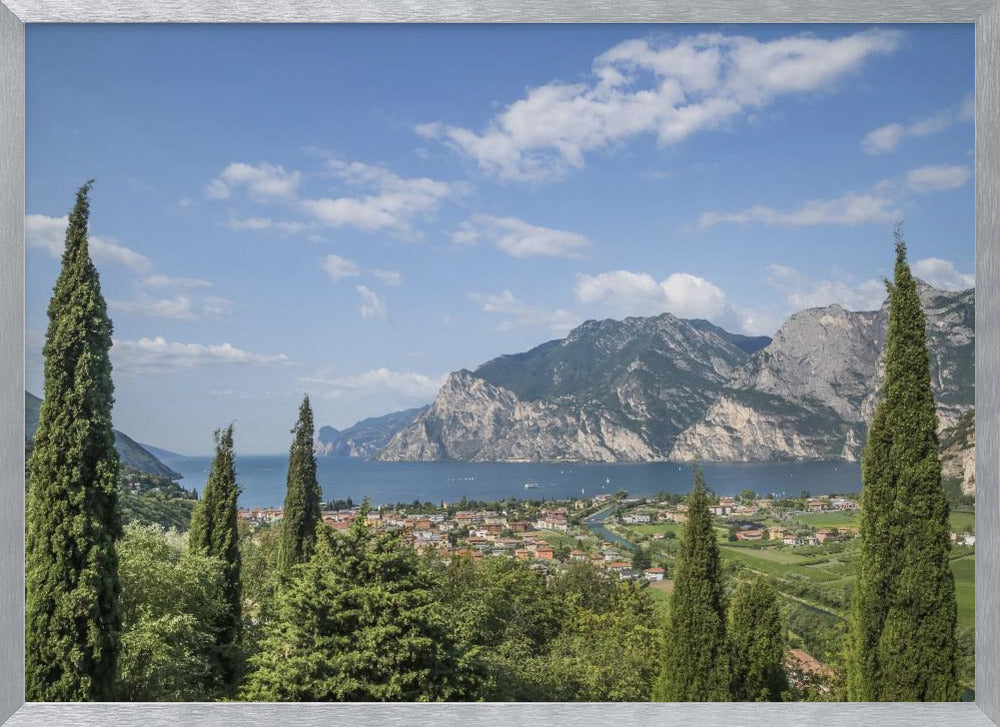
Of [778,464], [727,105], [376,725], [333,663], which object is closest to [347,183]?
[727,105]

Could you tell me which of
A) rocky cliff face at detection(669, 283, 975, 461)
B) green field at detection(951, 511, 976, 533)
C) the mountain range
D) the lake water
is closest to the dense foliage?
the lake water

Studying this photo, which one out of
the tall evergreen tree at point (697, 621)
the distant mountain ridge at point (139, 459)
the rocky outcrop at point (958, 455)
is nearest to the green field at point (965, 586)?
the rocky outcrop at point (958, 455)

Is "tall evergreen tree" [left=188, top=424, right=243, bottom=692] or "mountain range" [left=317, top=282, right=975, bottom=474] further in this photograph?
"mountain range" [left=317, top=282, right=975, bottom=474]

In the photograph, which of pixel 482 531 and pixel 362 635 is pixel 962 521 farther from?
pixel 362 635

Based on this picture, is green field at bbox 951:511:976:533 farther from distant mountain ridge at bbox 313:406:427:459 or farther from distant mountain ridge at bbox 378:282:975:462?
distant mountain ridge at bbox 313:406:427:459

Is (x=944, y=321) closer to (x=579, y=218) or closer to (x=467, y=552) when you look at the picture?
(x=579, y=218)
